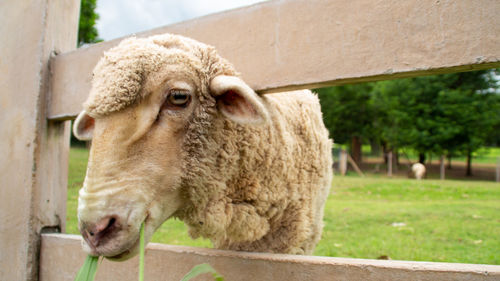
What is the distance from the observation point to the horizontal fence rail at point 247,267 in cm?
131

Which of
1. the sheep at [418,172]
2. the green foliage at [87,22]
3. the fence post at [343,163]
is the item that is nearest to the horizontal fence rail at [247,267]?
the sheep at [418,172]

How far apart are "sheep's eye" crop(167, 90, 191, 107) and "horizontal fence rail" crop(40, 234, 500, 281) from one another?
30.3 inches

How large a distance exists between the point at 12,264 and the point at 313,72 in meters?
2.30

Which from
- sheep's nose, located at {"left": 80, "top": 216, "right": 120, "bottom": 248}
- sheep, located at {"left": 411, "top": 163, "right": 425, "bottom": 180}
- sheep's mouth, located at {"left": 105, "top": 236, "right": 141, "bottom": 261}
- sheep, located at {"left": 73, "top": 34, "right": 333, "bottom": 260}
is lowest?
sheep, located at {"left": 411, "top": 163, "right": 425, "bottom": 180}

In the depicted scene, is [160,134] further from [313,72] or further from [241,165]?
[313,72]

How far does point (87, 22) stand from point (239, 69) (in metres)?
20.3

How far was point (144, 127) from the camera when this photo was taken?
1382 millimetres

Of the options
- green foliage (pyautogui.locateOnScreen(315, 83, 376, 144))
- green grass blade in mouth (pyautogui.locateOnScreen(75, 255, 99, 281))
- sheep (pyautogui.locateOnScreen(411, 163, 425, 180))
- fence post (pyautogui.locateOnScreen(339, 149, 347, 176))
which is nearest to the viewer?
green grass blade in mouth (pyautogui.locateOnScreen(75, 255, 99, 281))

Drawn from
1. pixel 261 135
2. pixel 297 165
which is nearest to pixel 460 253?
pixel 297 165

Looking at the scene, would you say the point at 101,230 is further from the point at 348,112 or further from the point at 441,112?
the point at 348,112

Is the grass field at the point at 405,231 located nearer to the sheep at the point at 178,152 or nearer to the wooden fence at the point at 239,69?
the wooden fence at the point at 239,69

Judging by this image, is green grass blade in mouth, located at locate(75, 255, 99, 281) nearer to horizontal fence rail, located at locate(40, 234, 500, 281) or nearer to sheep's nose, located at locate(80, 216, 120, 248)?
sheep's nose, located at locate(80, 216, 120, 248)

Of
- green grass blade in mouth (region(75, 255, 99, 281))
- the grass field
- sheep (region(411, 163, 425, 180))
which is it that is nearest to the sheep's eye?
Result: green grass blade in mouth (region(75, 255, 99, 281))

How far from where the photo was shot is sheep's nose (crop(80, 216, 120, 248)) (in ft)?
4.12
